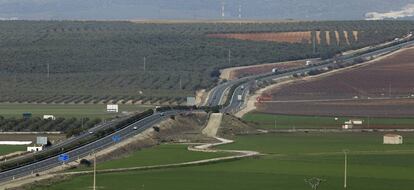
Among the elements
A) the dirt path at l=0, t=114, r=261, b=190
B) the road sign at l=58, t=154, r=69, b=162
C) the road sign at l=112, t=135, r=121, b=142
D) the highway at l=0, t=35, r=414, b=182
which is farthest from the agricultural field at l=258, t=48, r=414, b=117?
the road sign at l=58, t=154, r=69, b=162

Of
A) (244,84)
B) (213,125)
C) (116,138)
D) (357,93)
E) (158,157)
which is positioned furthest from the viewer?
(244,84)

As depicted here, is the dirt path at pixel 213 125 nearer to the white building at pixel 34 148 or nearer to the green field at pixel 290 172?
the green field at pixel 290 172

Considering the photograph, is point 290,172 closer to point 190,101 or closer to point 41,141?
point 41,141

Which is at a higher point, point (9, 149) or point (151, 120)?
point (151, 120)

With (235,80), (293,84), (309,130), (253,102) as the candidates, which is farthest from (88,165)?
(235,80)

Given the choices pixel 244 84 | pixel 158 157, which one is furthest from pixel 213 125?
pixel 244 84

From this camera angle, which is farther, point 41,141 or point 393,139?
point 393,139

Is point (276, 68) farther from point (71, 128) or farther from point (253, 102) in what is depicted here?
point (71, 128)
